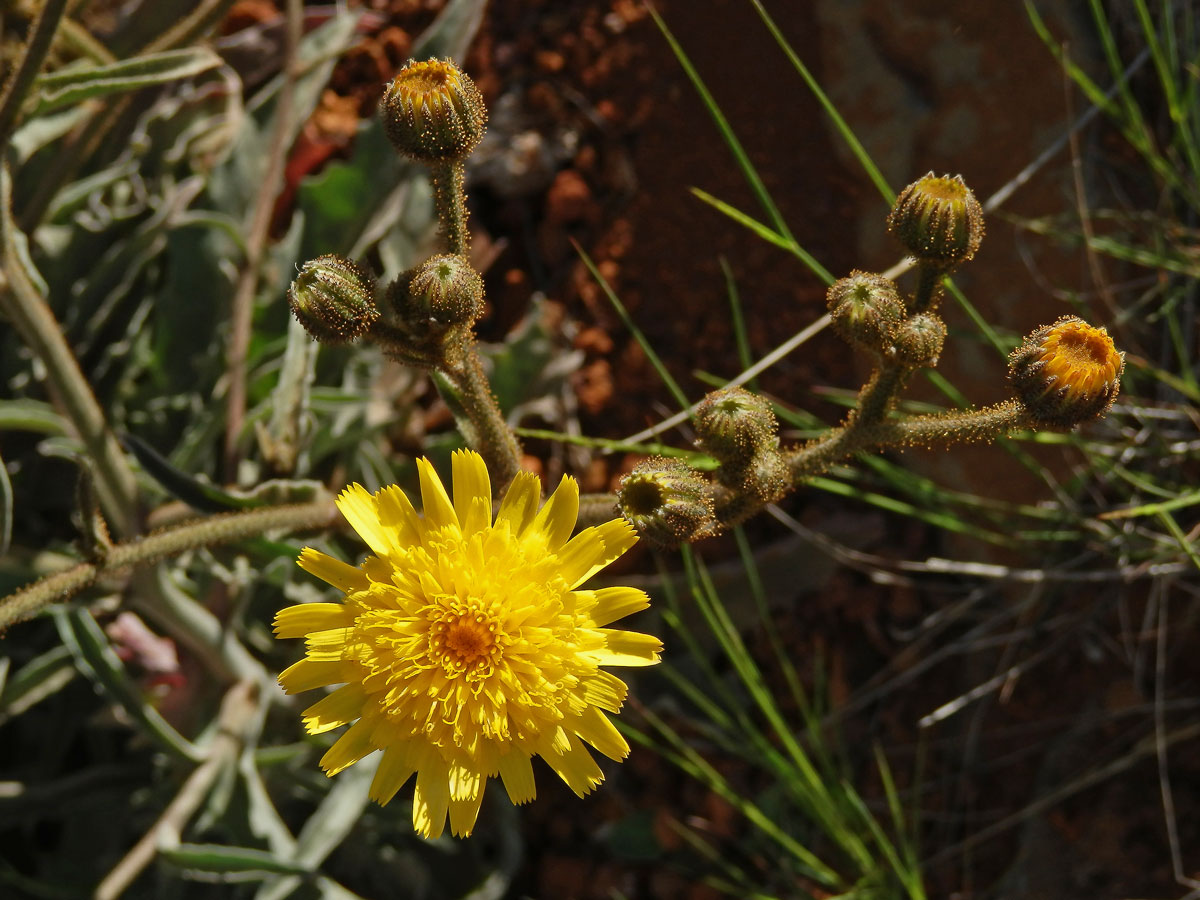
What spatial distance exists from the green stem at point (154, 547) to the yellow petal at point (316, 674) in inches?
14.9

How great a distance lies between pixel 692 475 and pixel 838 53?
2.40m

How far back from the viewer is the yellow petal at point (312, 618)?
2629 millimetres

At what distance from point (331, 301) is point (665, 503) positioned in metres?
0.88

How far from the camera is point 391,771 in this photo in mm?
2605

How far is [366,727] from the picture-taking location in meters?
2.56

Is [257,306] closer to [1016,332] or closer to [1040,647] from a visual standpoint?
[1016,332]

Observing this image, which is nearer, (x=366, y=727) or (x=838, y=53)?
(x=366, y=727)

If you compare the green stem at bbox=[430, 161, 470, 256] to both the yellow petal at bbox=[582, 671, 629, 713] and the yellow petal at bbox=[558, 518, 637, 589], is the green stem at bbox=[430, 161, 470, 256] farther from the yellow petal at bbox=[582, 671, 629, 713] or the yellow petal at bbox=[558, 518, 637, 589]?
the yellow petal at bbox=[582, 671, 629, 713]

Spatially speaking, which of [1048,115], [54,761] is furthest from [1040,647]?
[54,761]

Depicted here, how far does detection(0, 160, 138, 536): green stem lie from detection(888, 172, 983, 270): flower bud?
2235mm

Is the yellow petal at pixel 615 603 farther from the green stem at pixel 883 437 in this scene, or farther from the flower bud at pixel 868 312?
the flower bud at pixel 868 312

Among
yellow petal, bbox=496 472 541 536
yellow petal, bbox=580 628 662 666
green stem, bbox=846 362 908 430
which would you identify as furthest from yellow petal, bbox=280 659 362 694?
green stem, bbox=846 362 908 430

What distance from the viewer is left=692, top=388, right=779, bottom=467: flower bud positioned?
242 cm

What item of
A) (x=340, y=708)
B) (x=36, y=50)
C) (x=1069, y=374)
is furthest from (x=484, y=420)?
(x=36, y=50)
